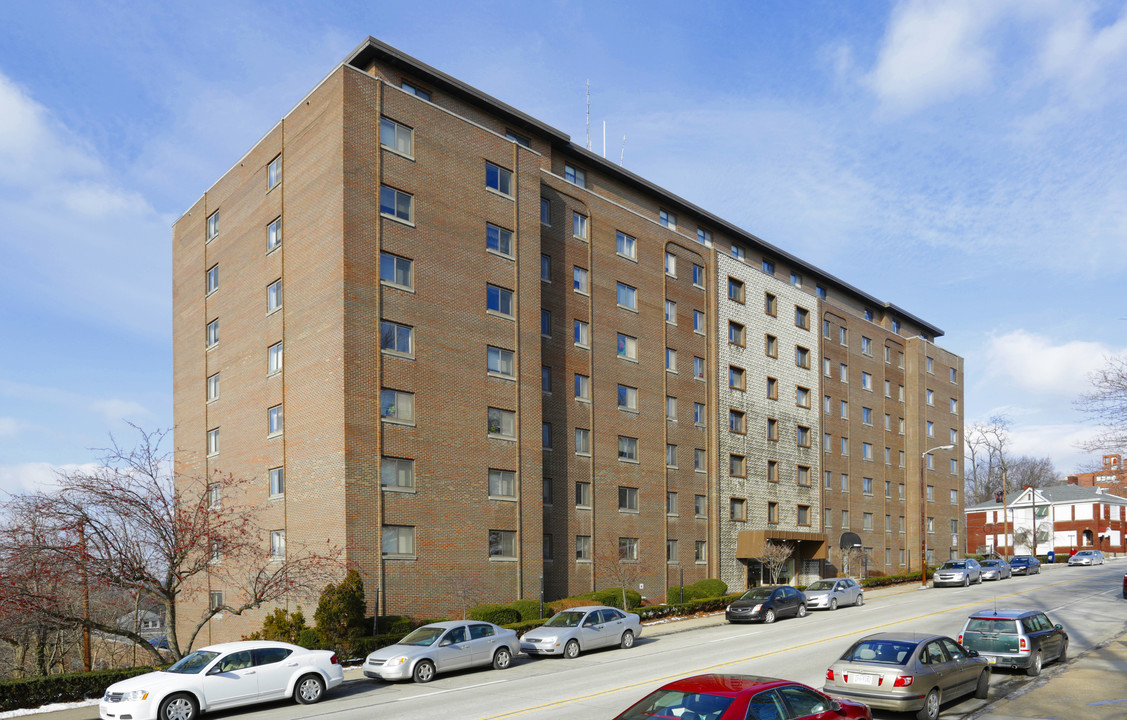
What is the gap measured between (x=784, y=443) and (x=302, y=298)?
34714mm

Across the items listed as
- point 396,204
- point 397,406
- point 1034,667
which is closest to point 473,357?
point 397,406

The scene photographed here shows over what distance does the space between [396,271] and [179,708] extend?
1872cm

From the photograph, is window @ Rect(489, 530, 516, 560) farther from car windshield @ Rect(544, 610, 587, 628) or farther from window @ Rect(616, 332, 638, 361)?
window @ Rect(616, 332, 638, 361)

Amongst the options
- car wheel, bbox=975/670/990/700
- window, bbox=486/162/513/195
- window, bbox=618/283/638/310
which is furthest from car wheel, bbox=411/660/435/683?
window, bbox=618/283/638/310

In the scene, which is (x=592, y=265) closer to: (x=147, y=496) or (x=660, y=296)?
(x=660, y=296)

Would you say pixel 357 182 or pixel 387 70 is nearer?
pixel 357 182

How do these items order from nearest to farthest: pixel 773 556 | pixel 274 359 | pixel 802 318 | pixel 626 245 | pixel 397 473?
pixel 397 473 < pixel 274 359 < pixel 626 245 < pixel 773 556 < pixel 802 318

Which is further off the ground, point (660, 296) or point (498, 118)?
point (498, 118)

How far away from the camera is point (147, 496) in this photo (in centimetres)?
2416

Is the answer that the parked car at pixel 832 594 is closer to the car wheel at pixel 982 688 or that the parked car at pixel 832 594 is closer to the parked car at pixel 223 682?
the car wheel at pixel 982 688

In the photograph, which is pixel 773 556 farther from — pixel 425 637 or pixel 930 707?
pixel 930 707

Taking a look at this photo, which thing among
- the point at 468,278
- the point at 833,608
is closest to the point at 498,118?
the point at 468,278

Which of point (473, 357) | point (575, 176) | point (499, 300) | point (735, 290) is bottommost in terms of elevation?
point (473, 357)

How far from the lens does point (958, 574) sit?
54.5 meters
